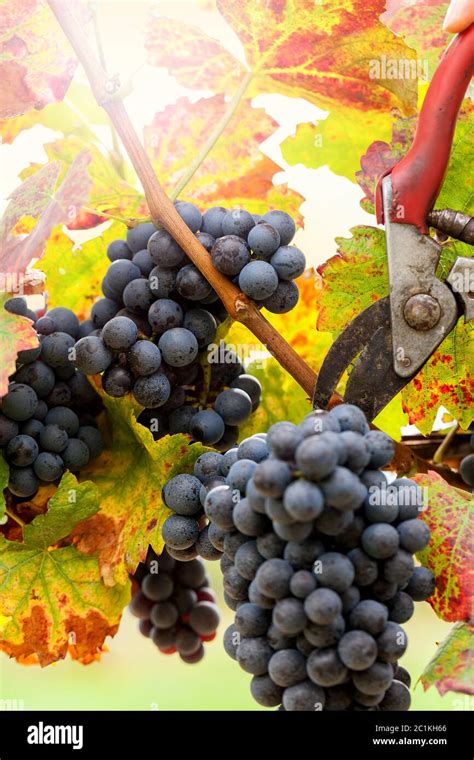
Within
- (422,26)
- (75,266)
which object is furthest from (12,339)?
(422,26)

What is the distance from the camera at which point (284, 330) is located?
913mm

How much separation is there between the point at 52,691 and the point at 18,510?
1.73 ft

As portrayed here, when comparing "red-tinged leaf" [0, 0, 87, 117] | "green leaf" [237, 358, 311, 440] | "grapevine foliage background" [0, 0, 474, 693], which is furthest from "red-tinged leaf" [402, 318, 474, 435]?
"red-tinged leaf" [0, 0, 87, 117]

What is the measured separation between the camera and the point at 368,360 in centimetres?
66

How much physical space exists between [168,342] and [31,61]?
0.34 m

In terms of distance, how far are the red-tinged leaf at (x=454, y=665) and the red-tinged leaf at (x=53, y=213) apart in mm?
488

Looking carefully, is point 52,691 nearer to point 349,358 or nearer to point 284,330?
point 284,330

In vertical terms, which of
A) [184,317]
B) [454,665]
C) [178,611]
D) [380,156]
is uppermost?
[380,156]

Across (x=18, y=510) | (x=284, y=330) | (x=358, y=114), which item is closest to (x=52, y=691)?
(x=18, y=510)

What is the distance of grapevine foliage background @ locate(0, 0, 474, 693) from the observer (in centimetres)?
76

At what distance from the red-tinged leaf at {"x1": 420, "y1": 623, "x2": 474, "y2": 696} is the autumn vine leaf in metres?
0.29

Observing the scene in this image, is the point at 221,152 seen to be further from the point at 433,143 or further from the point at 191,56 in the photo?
the point at 433,143
